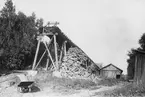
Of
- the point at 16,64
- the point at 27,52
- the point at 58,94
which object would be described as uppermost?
the point at 27,52

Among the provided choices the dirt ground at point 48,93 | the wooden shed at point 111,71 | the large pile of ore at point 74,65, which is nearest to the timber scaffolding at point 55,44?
the large pile of ore at point 74,65

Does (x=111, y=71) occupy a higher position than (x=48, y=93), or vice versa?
(x=111, y=71)

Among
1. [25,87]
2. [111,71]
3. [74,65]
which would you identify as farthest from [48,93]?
[111,71]

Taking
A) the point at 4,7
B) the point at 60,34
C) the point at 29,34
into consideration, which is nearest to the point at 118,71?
the point at 60,34

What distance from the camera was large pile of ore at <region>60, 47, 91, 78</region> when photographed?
17.2 m

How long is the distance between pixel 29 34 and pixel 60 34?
4310 mm

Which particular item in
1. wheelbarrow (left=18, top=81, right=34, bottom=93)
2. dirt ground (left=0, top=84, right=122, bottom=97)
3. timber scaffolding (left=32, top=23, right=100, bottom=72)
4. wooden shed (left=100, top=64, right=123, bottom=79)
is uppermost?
timber scaffolding (left=32, top=23, right=100, bottom=72)

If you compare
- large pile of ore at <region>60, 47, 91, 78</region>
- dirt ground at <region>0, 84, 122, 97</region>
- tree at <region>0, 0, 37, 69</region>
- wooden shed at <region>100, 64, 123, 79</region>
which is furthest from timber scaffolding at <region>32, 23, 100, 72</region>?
wooden shed at <region>100, 64, 123, 79</region>

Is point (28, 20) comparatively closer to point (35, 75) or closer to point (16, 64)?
point (16, 64)

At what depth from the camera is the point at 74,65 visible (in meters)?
17.6

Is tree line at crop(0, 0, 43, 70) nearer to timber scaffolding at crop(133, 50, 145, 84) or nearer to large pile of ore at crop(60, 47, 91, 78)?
large pile of ore at crop(60, 47, 91, 78)

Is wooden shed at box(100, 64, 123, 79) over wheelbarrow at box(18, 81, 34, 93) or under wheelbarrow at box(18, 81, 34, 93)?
over

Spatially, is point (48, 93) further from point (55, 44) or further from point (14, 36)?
point (14, 36)

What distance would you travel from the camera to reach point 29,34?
20000mm
